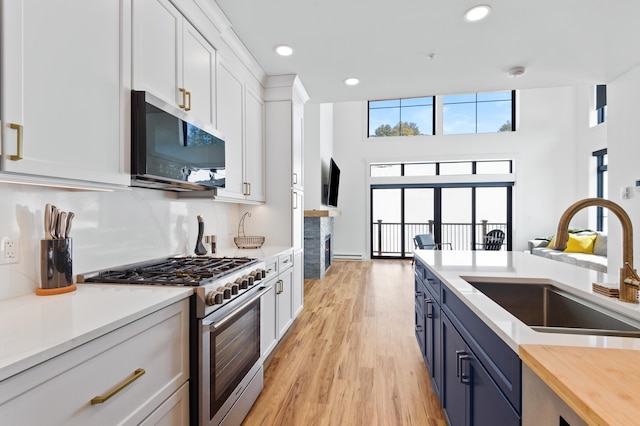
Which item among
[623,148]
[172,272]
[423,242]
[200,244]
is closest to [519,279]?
[172,272]

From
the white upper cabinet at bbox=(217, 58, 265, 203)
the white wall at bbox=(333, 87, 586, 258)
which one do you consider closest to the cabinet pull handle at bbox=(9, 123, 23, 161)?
the white upper cabinet at bbox=(217, 58, 265, 203)

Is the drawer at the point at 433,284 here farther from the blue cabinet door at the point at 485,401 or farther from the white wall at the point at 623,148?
the white wall at the point at 623,148

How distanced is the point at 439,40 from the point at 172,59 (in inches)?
80.6

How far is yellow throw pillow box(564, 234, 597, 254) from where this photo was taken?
5848 millimetres

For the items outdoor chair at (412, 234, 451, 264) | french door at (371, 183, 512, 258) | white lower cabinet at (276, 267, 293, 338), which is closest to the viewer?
white lower cabinet at (276, 267, 293, 338)

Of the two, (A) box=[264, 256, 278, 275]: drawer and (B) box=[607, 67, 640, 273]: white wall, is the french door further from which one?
(A) box=[264, 256, 278, 275]: drawer

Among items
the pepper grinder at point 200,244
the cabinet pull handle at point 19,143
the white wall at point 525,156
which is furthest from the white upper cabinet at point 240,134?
the white wall at point 525,156

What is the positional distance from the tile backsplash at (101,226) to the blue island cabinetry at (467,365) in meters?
1.78

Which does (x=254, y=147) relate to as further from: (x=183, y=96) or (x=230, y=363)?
(x=230, y=363)

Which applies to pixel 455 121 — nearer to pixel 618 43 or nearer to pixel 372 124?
pixel 372 124

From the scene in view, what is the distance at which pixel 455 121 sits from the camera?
8.11m

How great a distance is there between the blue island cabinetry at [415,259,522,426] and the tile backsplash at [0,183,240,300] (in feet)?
5.85

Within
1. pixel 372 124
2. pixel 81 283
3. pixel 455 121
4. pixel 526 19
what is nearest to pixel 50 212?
pixel 81 283

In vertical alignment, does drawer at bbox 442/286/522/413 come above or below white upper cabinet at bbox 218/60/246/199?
below
